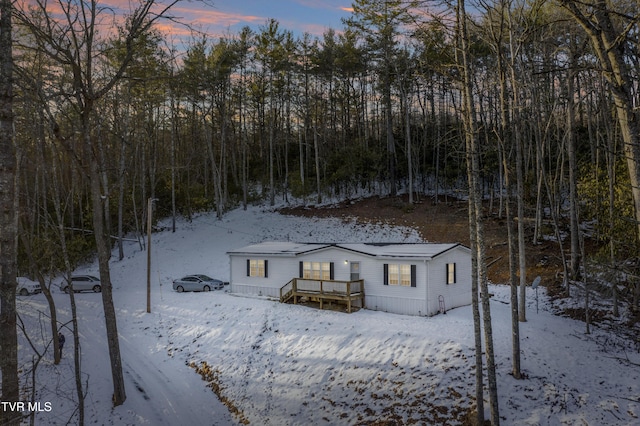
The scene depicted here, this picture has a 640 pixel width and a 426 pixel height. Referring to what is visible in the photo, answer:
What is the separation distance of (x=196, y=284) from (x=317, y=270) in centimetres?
979

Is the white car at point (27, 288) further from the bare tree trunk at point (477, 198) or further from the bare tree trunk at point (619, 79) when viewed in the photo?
the bare tree trunk at point (619, 79)

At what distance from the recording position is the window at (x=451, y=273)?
65.1 feet

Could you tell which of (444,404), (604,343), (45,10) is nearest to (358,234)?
(604,343)

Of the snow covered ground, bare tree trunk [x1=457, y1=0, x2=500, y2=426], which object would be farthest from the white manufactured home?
bare tree trunk [x1=457, y1=0, x2=500, y2=426]

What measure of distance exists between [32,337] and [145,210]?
18.5 m

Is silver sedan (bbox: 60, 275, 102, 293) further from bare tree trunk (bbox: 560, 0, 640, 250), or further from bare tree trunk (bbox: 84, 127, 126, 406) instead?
bare tree trunk (bbox: 560, 0, 640, 250)

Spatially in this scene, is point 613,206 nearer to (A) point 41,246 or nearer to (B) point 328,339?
(B) point 328,339

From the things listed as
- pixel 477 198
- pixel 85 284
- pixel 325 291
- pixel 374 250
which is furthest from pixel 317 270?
pixel 85 284

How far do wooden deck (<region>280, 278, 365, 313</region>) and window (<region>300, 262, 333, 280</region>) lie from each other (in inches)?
33.2

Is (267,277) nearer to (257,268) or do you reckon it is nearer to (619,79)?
(257,268)

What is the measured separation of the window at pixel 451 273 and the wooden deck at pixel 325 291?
14.7ft

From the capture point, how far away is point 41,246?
2481 centimetres

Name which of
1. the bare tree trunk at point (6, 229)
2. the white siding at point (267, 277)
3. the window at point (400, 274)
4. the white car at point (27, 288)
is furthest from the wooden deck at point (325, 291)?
the white car at point (27, 288)

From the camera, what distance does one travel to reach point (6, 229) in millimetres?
5617
